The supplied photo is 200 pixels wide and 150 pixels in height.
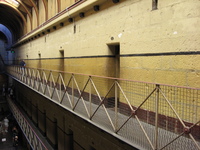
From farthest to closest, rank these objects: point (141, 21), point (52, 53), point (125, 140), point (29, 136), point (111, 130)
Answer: point (52, 53) → point (29, 136) → point (141, 21) → point (111, 130) → point (125, 140)

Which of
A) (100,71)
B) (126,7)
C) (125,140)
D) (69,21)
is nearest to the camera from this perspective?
(125,140)

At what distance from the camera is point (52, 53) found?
7973 millimetres

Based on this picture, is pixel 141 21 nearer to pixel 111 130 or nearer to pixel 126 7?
pixel 126 7

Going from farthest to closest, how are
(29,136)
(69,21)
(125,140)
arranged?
(29,136), (69,21), (125,140)

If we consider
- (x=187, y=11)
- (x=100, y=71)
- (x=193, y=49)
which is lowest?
(x=100, y=71)

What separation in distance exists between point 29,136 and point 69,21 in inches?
194

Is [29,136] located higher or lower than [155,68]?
lower

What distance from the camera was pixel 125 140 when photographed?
230 cm

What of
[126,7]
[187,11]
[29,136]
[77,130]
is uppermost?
[126,7]

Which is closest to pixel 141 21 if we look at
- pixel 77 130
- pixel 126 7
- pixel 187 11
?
pixel 126 7

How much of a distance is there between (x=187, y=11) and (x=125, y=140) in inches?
78.8

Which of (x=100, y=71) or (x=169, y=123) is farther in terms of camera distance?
(x=100, y=71)

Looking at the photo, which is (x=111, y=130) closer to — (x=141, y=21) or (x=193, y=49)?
(x=193, y=49)

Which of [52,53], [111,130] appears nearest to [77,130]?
[111,130]
